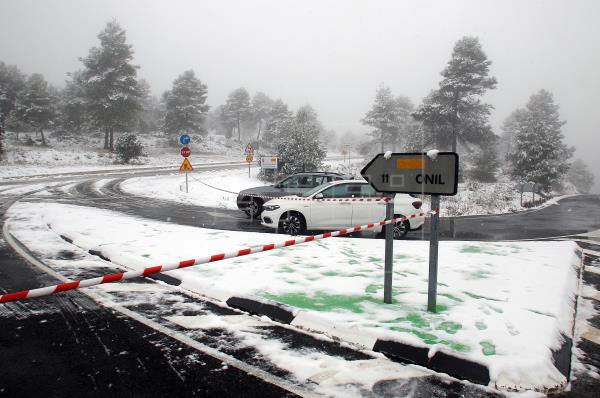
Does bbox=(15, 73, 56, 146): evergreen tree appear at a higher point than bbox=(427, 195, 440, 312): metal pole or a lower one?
higher

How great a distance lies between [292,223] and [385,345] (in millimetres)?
7205

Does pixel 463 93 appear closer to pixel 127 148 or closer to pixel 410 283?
pixel 127 148

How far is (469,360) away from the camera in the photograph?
3705 mm

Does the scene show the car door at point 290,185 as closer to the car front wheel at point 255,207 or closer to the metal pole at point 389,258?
the car front wheel at point 255,207

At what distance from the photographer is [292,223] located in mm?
11156

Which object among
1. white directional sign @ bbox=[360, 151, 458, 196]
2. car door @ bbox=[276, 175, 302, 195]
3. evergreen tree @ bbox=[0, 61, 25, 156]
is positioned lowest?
car door @ bbox=[276, 175, 302, 195]

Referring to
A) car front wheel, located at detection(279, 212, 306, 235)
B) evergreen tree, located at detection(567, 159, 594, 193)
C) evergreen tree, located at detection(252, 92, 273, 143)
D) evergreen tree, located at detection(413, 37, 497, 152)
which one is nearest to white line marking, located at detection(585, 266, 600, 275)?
car front wheel, located at detection(279, 212, 306, 235)

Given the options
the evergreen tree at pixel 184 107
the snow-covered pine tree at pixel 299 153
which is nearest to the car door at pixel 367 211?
the snow-covered pine tree at pixel 299 153

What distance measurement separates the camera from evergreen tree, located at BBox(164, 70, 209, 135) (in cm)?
5688

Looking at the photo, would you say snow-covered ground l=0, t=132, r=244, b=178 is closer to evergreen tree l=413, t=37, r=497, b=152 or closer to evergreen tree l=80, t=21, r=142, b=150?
evergreen tree l=80, t=21, r=142, b=150

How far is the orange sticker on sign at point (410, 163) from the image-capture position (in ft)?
15.6

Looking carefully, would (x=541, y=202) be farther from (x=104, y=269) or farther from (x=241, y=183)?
(x=104, y=269)

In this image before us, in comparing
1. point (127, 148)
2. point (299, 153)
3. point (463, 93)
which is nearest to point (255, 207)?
point (299, 153)

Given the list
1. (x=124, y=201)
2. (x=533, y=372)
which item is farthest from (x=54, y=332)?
(x=124, y=201)
